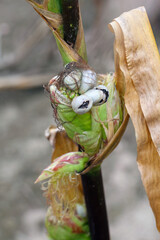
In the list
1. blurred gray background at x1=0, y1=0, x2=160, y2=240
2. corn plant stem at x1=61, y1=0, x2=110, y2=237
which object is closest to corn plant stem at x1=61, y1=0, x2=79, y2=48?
corn plant stem at x1=61, y1=0, x2=110, y2=237

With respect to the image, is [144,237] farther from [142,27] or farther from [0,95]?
[0,95]

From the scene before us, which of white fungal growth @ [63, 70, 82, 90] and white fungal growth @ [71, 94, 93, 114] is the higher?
white fungal growth @ [63, 70, 82, 90]

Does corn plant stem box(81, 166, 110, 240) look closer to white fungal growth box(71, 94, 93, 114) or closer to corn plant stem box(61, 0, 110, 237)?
corn plant stem box(61, 0, 110, 237)

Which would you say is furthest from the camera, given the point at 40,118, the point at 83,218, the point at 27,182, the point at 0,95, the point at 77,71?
the point at 0,95

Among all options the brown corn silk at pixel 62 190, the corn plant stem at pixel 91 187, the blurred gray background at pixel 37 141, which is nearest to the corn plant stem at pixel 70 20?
the corn plant stem at pixel 91 187

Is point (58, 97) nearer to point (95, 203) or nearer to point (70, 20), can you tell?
point (70, 20)

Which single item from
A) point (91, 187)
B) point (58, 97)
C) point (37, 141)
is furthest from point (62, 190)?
point (37, 141)

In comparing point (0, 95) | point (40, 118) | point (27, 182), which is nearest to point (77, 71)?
point (27, 182)
